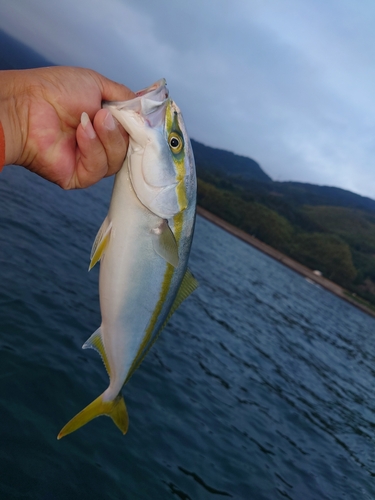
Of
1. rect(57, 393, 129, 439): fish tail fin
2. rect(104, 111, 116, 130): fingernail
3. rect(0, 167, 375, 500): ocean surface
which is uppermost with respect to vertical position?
rect(104, 111, 116, 130): fingernail

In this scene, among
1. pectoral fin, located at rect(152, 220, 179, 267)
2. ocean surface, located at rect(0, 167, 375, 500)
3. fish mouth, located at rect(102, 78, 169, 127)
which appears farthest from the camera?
ocean surface, located at rect(0, 167, 375, 500)

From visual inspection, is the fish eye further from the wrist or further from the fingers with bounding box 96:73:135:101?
the wrist

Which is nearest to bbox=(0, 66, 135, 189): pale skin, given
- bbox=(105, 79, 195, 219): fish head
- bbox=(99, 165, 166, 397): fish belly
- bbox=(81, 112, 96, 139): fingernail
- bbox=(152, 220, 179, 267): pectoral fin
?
bbox=(81, 112, 96, 139): fingernail

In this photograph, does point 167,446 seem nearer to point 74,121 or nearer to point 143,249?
point 143,249

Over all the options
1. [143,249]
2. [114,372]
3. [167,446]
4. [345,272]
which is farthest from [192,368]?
[345,272]

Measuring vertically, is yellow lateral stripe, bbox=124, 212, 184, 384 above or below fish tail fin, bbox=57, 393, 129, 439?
above

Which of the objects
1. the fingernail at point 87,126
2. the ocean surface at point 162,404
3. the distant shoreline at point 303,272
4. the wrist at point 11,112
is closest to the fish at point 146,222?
the fingernail at point 87,126
